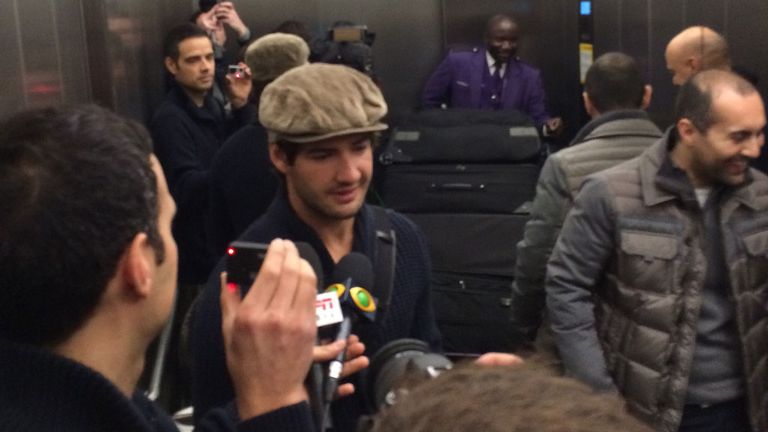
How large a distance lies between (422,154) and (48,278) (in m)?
5.40

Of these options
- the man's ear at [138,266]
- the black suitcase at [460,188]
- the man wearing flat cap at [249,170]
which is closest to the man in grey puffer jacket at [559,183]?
the man wearing flat cap at [249,170]

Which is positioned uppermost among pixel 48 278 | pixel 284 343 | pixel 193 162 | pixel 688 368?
pixel 48 278

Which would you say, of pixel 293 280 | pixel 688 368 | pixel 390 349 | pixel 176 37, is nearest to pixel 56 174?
pixel 293 280

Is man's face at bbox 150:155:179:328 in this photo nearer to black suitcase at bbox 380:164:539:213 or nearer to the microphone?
the microphone

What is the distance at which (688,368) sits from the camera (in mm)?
3334

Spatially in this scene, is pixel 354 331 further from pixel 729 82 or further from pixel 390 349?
pixel 729 82

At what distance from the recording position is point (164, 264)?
158cm

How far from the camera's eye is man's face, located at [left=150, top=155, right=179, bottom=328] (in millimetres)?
1572

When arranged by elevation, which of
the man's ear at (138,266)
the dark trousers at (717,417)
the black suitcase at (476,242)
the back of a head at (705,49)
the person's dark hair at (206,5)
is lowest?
the black suitcase at (476,242)

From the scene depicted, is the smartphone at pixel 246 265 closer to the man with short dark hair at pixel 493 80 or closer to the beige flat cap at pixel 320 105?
the beige flat cap at pixel 320 105

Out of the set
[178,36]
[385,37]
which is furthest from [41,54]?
[385,37]

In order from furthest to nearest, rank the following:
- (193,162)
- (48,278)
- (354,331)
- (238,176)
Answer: (193,162)
(238,176)
(354,331)
(48,278)

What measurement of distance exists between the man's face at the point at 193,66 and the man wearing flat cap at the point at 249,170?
126cm

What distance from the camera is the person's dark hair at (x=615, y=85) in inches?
170
